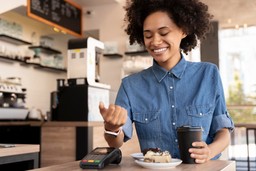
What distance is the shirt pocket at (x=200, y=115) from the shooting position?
4.07 feet

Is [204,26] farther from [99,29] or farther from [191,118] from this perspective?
[99,29]

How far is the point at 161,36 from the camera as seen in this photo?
122 centimetres

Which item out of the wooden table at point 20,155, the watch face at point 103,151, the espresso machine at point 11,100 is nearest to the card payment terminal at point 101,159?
the watch face at point 103,151

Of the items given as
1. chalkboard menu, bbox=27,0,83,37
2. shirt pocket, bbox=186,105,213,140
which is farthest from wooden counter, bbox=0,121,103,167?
chalkboard menu, bbox=27,0,83,37

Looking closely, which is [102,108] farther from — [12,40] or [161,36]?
[12,40]

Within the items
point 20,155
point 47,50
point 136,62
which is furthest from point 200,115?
point 47,50

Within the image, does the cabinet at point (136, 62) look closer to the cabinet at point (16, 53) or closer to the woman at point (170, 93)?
the cabinet at point (16, 53)

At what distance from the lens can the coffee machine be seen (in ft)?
10.0

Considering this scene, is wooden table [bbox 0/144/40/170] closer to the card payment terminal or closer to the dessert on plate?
the card payment terminal

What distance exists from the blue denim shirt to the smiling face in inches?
3.0

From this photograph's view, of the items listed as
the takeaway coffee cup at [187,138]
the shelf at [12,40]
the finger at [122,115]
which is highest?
the shelf at [12,40]

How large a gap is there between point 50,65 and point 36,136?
3.30m

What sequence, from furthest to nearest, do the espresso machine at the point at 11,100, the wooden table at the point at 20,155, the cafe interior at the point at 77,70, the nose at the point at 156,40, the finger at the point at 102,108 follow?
the espresso machine at the point at 11,100 → the cafe interior at the point at 77,70 → the wooden table at the point at 20,155 → the nose at the point at 156,40 → the finger at the point at 102,108

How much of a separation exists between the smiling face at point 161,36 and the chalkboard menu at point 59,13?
3.85m
